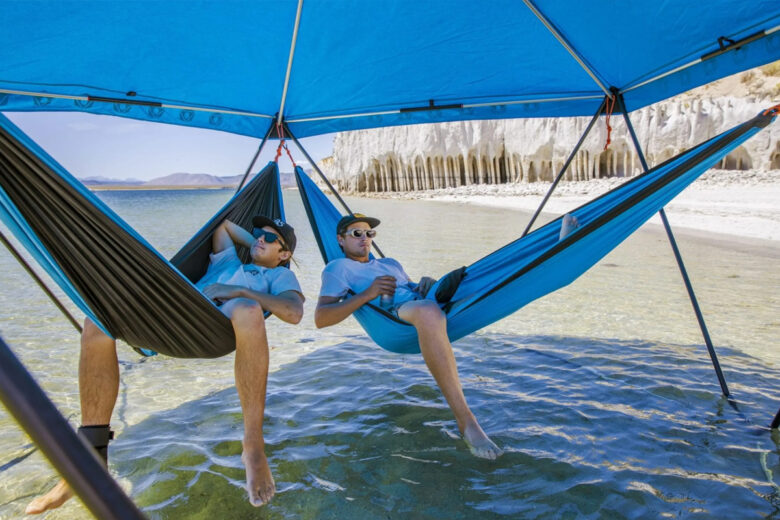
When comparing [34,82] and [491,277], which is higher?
[34,82]

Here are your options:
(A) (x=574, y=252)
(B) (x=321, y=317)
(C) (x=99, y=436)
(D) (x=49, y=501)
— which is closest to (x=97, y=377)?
(C) (x=99, y=436)

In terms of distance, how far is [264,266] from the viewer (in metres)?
2.26

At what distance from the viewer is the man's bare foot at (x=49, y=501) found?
4.70 feet

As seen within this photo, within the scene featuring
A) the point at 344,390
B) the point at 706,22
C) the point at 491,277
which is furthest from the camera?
the point at 344,390

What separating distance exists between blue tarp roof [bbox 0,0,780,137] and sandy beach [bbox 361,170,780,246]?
6.61 metres

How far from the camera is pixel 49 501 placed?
145 centimetres

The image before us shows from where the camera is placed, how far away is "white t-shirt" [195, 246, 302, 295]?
2057 millimetres

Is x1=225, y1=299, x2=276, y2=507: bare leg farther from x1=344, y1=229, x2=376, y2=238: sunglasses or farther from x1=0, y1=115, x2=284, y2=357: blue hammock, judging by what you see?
x1=344, y1=229, x2=376, y2=238: sunglasses

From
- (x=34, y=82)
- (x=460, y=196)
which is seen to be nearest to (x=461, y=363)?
(x=34, y=82)

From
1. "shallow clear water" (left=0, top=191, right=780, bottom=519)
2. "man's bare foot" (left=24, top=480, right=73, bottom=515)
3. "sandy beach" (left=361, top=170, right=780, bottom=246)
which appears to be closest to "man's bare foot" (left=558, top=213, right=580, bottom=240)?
"shallow clear water" (left=0, top=191, right=780, bottom=519)

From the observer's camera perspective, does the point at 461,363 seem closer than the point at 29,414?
No

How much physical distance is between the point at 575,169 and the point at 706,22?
19637 millimetres

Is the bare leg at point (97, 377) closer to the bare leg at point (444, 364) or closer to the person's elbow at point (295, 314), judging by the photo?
the person's elbow at point (295, 314)

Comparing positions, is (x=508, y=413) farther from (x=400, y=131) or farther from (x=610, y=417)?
(x=400, y=131)
